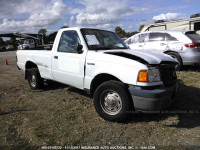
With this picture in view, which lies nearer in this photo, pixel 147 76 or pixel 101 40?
pixel 147 76

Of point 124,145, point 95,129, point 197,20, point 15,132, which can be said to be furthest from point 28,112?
point 197,20

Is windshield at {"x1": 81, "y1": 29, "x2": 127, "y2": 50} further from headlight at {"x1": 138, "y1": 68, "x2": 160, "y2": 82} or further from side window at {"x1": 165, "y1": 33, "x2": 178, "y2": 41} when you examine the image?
side window at {"x1": 165, "y1": 33, "x2": 178, "y2": 41}

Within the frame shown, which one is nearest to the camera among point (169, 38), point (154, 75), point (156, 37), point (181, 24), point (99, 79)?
point (154, 75)

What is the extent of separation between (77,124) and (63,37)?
7.18 ft

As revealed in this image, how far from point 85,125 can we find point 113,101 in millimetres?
684

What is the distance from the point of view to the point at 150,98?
123 inches

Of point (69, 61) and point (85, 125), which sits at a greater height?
point (69, 61)

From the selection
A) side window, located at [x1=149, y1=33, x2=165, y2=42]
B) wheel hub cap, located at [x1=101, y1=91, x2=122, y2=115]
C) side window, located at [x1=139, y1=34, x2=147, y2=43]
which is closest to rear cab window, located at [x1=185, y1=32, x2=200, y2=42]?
side window, located at [x1=149, y1=33, x2=165, y2=42]

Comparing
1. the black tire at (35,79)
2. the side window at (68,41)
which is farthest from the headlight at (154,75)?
the black tire at (35,79)

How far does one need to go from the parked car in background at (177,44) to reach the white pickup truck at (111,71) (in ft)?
11.8

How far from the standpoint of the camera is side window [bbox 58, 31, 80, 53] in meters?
4.34

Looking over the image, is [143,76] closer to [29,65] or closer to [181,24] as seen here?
[29,65]

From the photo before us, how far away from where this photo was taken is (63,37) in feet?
15.3

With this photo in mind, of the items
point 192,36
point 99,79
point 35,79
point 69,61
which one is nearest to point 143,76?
point 99,79
